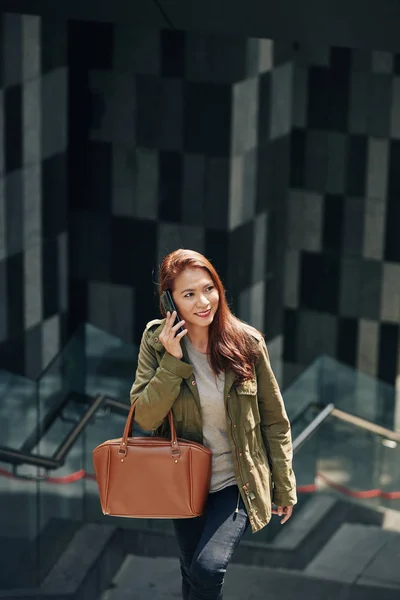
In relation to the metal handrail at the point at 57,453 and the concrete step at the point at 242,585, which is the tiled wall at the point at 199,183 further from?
the concrete step at the point at 242,585

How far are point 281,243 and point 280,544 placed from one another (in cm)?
367

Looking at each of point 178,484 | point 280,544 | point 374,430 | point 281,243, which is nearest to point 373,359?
point 281,243

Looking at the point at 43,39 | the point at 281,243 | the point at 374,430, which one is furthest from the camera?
the point at 281,243

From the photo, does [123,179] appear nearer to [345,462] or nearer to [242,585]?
[345,462]

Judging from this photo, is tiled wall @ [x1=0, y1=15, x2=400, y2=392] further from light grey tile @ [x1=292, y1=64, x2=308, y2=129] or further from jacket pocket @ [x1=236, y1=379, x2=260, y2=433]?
jacket pocket @ [x1=236, y1=379, x2=260, y2=433]

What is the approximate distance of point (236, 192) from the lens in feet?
30.8

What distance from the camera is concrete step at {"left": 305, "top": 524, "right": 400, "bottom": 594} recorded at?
722 centimetres

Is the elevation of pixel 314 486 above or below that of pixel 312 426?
below

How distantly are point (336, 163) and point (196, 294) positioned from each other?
6.24 metres

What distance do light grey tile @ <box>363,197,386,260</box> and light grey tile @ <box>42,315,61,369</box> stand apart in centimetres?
265

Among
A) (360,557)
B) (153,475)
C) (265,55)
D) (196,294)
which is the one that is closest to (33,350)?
(265,55)

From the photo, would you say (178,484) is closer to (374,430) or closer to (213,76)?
(374,430)

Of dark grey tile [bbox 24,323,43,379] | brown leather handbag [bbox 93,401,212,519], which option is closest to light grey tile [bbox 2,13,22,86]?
dark grey tile [bbox 24,323,43,379]

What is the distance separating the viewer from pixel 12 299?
29.7 feet
